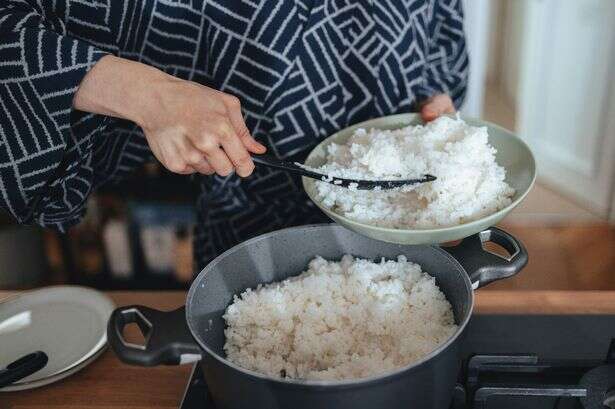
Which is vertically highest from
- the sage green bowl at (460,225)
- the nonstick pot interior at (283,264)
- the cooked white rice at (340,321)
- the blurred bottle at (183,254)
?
the sage green bowl at (460,225)

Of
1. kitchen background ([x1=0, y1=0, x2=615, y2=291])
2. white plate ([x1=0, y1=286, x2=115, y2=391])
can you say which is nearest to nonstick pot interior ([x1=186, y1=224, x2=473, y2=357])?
white plate ([x1=0, y1=286, x2=115, y2=391])

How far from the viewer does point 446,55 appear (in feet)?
4.20

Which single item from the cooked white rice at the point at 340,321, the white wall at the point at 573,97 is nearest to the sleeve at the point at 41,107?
the cooked white rice at the point at 340,321

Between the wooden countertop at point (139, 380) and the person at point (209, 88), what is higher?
the person at point (209, 88)

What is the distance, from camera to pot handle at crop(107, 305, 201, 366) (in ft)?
2.23

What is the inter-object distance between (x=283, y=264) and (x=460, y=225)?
0.27 metres

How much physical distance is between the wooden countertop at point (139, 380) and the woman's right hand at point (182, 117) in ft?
1.04

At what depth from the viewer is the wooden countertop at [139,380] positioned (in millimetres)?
856

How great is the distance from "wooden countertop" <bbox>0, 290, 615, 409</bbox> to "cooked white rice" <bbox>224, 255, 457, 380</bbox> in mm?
135

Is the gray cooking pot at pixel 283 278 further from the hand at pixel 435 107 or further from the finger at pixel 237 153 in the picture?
the hand at pixel 435 107

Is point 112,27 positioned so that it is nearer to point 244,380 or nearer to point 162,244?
point 244,380

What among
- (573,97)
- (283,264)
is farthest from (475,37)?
(283,264)

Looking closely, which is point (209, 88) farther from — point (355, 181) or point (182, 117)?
point (355, 181)

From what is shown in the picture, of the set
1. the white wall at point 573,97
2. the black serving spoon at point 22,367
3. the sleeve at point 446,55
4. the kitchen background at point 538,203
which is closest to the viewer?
the black serving spoon at point 22,367
